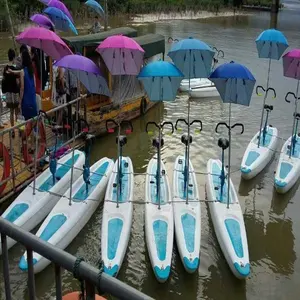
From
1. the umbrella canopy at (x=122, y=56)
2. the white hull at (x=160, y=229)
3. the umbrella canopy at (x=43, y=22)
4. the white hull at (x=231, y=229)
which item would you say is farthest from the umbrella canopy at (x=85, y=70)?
the umbrella canopy at (x=43, y=22)

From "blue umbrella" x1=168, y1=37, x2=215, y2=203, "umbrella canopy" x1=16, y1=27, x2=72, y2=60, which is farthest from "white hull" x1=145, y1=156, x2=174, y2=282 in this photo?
"umbrella canopy" x1=16, y1=27, x2=72, y2=60

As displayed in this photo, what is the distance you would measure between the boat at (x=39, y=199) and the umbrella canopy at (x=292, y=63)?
182 inches

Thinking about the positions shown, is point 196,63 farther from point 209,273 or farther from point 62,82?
point 62,82

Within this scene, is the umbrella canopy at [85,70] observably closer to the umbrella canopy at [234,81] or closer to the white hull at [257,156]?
the umbrella canopy at [234,81]

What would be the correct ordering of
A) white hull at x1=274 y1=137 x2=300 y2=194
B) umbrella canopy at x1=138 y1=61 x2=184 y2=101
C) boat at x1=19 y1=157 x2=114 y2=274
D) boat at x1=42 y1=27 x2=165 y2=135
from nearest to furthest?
boat at x1=19 y1=157 x2=114 y2=274, umbrella canopy at x1=138 y1=61 x2=184 y2=101, white hull at x1=274 y1=137 x2=300 y2=194, boat at x1=42 y1=27 x2=165 y2=135

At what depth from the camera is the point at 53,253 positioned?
2.10 meters

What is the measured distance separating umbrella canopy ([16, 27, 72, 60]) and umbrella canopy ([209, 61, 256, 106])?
286 cm

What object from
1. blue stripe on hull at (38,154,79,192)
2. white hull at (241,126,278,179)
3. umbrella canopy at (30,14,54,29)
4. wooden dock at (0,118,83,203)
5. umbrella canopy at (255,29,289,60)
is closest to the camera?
wooden dock at (0,118,83,203)

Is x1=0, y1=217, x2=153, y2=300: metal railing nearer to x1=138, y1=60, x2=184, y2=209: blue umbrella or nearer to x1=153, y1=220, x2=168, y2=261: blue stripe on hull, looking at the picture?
x1=153, y1=220, x2=168, y2=261: blue stripe on hull

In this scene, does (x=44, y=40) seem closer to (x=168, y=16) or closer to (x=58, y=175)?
(x=58, y=175)

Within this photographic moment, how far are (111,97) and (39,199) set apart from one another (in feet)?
17.1

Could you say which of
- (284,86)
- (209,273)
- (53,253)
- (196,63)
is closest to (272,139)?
(196,63)

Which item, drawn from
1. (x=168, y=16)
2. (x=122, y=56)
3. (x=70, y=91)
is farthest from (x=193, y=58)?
(x=168, y=16)

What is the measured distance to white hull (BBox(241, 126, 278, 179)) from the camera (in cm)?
941
